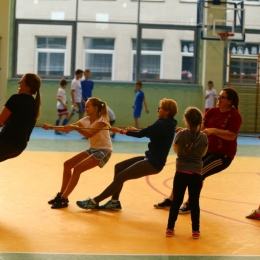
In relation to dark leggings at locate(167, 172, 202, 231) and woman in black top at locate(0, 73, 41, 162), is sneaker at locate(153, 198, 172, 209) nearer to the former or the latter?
dark leggings at locate(167, 172, 202, 231)

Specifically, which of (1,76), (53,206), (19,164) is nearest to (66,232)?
(53,206)

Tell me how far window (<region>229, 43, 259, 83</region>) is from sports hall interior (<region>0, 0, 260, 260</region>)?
0.04 m

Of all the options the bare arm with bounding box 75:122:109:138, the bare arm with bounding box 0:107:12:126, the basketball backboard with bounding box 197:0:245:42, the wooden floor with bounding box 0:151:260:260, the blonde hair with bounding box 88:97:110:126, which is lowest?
the wooden floor with bounding box 0:151:260:260

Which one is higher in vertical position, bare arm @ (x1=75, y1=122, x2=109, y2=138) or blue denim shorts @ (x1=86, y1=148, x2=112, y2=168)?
bare arm @ (x1=75, y1=122, x2=109, y2=138)

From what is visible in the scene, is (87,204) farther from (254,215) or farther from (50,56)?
(50,56)

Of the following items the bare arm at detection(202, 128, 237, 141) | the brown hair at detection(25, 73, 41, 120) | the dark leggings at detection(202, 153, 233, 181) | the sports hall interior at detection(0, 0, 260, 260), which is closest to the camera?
the sports hall interior at detection(0, 0, 260, 260)

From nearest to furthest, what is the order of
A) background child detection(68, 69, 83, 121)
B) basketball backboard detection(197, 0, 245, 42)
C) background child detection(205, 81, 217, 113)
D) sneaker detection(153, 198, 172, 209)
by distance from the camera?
1. sneaker detection(153, 198, 172, 209)
2. background child detection(68, 69, 83, 121)
3. basketball backboard detection(197, 0, 245, 42)
4. background child detection(205, 81, 217, 113)

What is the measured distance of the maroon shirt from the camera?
20.8 feet

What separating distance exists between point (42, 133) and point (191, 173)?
10.7 m

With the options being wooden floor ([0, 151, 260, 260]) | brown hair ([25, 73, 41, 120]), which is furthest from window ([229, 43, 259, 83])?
brown hair ([25, 73, 41, 120])

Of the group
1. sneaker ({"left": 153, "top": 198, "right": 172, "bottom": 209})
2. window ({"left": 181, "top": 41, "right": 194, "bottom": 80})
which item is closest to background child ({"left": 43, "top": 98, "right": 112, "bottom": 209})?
sneaker ({"left": 153, "top": 198, "right": 172, "bottom": 209})

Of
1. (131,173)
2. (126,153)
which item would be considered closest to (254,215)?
(131,173)

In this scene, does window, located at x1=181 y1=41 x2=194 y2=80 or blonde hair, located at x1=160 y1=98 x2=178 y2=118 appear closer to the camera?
blonde hair, located at x1=160 y1=98 x2=178 y2=118

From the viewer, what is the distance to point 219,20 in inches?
653
